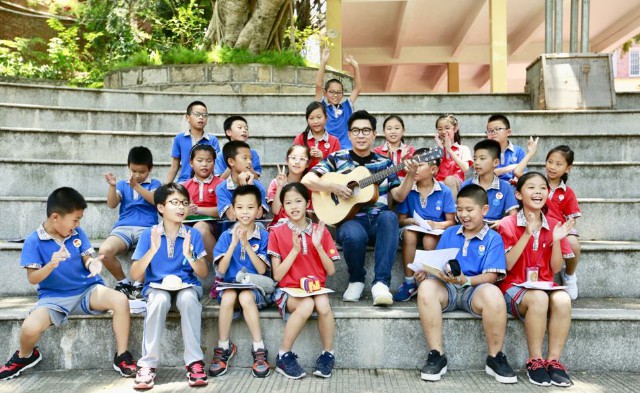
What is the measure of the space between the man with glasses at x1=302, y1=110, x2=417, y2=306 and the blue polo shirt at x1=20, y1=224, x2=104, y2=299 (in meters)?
1.47

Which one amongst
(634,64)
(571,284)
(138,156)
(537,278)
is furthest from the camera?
(634,64)

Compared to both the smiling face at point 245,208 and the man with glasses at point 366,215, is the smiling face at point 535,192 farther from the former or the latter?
the smiling face at point 245,208

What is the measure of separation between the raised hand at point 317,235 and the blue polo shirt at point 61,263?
1.25m

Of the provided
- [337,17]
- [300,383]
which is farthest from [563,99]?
[337,17]

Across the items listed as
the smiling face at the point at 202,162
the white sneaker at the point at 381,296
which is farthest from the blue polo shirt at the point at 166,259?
the white sneaker at the point at 381,296

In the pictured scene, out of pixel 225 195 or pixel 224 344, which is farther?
pixel 225 195

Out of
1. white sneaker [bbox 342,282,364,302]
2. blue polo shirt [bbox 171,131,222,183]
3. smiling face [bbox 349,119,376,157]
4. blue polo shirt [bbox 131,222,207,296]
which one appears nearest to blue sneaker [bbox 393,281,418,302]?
white sneaker [bbox 342,282,364,302]

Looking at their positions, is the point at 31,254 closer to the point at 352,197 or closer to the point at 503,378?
the point at 352,197

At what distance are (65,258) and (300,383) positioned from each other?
4.61 ft

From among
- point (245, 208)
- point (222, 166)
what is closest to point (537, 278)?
point (245, 208)

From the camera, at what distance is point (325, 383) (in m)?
2.99

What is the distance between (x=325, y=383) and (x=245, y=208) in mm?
1110

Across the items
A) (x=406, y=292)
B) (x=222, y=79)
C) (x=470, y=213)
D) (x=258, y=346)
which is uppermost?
(x=222, y=79)

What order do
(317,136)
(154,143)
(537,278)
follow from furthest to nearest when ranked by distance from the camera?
1. (154,143)
2. (317,136)
3. (537,278)
